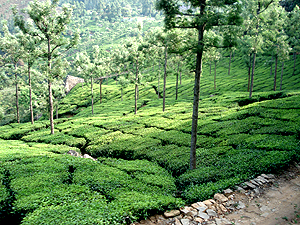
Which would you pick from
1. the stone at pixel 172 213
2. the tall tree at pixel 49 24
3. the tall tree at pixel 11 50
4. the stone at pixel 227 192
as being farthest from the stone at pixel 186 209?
the tall tree at pixel 11 50

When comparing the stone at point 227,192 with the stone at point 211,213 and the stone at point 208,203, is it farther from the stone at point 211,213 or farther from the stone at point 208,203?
the stone at point 211,213

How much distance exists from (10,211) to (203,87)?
62.6 metres

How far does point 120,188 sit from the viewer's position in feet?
39.2

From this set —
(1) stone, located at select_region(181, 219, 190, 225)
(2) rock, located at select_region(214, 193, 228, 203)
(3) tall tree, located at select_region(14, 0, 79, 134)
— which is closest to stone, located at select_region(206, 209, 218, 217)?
(2) rock, located at select_region(214, 193, 228, 203)

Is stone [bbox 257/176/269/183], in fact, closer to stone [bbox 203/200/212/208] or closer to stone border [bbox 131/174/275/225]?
stone border [bbox 131/174/275/225]

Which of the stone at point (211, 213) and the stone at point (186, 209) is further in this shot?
the stone at point (186, 209)

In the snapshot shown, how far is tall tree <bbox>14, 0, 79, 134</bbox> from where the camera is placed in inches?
965

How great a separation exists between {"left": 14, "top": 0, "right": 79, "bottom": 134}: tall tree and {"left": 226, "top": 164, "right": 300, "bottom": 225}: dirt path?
85.0ft

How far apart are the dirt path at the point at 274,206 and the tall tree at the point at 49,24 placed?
25.9 m

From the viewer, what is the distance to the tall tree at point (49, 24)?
80.4ft

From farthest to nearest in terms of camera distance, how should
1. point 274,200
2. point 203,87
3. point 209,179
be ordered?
point 203,87, point 209,179, point 274,200

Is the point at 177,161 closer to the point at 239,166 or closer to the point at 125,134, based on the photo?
the point at 239,166

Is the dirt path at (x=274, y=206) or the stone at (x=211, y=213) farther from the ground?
the dirt path at (x=274, y=206)

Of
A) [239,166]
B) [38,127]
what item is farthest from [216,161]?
[38,127]
